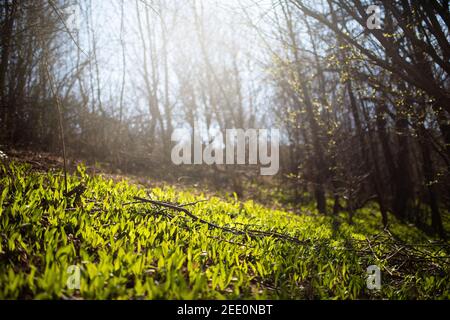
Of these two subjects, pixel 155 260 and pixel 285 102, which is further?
pixel 285 102

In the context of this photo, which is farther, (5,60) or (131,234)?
(5,60)

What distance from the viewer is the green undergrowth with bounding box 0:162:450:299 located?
1929 millimetres

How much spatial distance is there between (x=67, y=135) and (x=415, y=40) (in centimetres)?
1188

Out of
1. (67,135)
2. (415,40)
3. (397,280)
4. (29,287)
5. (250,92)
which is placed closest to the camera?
(29,287)

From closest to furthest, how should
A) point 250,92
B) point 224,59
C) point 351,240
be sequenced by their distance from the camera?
1. point 351,240
2. point 224,59
3. point 250,92

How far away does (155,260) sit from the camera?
2.58 m

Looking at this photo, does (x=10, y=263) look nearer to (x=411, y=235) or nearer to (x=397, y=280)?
(x=397, y=280)

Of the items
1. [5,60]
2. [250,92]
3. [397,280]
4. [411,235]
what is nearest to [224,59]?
[250,92]

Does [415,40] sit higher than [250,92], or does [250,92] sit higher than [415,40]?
[250,92]

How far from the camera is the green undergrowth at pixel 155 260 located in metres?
1.93

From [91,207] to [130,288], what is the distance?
5.21ft

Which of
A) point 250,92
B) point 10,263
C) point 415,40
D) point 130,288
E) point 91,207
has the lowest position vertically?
point 130,288

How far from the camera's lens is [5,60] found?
309 inches
